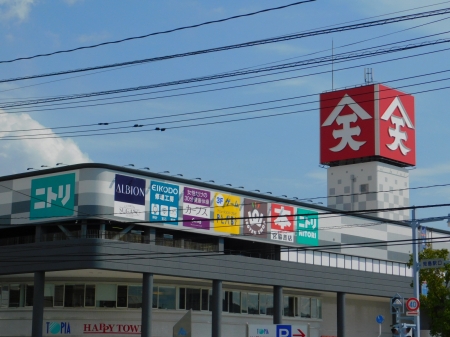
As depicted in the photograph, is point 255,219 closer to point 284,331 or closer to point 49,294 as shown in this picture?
point 49,294

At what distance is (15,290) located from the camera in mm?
56219

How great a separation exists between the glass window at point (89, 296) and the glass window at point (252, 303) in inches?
512

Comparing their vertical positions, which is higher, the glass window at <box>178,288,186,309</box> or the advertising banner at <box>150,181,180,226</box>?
the advertising banner at <box>150,181,180,226</box>

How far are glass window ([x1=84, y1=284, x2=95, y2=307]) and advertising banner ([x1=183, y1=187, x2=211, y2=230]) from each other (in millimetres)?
7683

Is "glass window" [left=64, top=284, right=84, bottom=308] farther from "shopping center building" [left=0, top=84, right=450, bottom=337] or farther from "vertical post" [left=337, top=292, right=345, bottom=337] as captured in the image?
"vertical post" [left=337, top=292, right=345, bottom=337]

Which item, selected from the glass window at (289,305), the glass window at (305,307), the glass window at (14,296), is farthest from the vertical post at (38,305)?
the glass window at (305,307)

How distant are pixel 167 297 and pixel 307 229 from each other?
12671mm

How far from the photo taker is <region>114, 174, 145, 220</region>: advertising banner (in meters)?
50.4

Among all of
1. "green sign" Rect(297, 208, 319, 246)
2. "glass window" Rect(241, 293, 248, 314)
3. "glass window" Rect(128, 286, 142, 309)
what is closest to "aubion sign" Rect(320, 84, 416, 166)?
"green sign" Rect(297, 208, 319, 246)

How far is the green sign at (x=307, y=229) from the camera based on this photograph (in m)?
61.3

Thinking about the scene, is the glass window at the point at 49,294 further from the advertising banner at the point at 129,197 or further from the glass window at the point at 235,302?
the glass window at the point at 235,302

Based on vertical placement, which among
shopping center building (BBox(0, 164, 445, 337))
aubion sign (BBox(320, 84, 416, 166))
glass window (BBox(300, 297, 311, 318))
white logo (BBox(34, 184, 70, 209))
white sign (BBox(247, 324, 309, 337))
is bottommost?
white sign (BBox(247, 324, 309, 337))

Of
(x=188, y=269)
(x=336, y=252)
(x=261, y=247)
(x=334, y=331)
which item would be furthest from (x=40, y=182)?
(x=334, y=331)

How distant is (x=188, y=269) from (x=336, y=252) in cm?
1602
